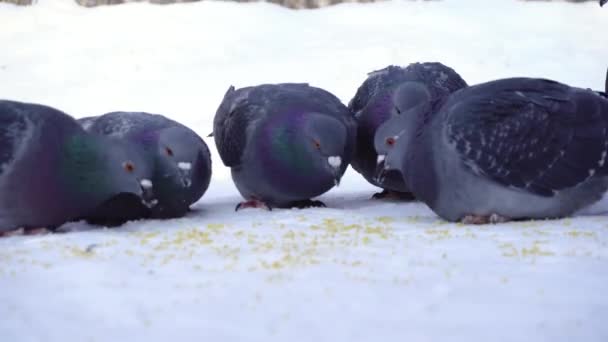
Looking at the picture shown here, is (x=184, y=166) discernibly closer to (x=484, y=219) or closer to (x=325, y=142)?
(x=325, y=142)

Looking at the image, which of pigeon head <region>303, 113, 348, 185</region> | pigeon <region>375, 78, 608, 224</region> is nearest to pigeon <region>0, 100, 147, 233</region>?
pigeon head <region>303, 113, 348, 185</region>

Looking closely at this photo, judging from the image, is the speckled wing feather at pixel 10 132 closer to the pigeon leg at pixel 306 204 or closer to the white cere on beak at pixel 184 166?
the white cere on beak at pixel 184 166

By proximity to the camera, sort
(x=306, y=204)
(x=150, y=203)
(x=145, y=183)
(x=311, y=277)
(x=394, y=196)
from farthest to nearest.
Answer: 1. (x=394, y=196)
2. (x=306, y=204)
3. (x=150, y=203)
4. (x=145, y=183)
5. (x=311, y=277)

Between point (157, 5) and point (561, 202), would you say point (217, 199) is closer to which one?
point (561, 202)

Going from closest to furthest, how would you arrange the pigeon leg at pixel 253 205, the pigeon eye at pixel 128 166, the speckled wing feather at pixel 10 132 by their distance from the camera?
1. the speckled wing feather at pixel 10 132
2. the pigeon eye at pixel 128 166
3. the pigeon leg at pixel 253 205

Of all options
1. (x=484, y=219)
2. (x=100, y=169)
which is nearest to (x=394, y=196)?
(x=484, y=219)

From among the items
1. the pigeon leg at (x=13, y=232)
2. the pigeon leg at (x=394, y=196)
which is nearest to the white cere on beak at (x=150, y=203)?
the pigeon leg at (x=13, y=232)

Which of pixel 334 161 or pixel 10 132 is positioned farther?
pixel 334 161

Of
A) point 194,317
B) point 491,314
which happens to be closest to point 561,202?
point 491,314
